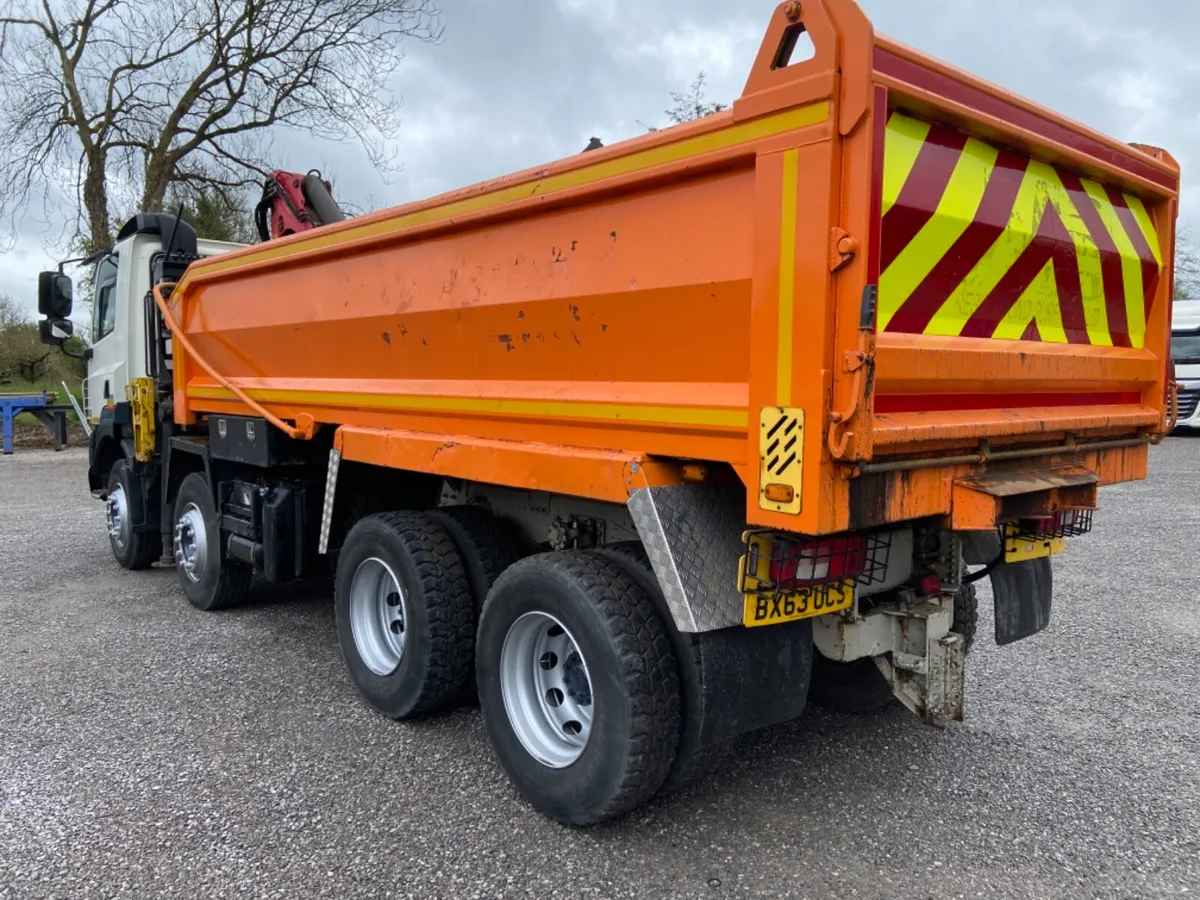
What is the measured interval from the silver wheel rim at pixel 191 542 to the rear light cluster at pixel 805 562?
4.31 metres

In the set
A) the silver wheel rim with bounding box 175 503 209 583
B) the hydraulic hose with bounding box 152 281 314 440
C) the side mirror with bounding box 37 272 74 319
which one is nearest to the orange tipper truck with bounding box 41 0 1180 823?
the hydraulic hose with bounding box 152 281 314 440

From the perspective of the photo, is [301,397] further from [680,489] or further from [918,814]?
[918,814]

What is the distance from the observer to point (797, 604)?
265cm

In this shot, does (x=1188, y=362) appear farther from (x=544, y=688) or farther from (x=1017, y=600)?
(x=544, y=688)

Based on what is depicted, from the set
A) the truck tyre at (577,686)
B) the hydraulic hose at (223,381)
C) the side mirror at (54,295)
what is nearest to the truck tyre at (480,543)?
the truck tyre at (577,686)

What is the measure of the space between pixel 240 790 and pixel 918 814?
244 cm

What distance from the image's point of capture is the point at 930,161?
2473 mm

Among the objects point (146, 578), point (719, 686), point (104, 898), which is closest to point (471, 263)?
point (719, 686)

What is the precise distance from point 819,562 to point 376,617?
7.60 ft

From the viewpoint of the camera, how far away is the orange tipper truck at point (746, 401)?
2281 millimetres

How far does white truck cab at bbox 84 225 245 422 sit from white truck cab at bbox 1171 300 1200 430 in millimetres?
17548

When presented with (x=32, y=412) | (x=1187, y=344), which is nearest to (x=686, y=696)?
(x=32, y=412)

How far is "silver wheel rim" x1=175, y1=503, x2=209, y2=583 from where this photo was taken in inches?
224

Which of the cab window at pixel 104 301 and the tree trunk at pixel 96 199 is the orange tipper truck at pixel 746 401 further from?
the tree trunk at pixel 96 199
